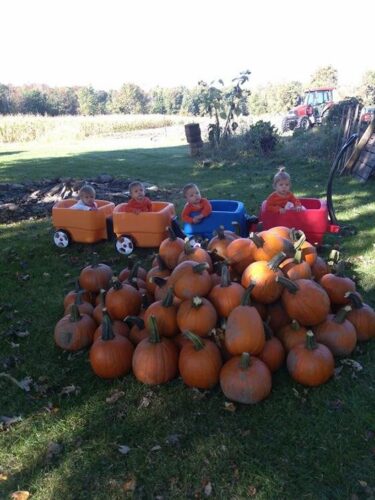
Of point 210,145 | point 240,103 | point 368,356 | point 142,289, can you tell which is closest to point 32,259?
point 142,289

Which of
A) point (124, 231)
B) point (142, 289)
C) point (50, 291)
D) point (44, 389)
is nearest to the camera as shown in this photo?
point (44, 389)

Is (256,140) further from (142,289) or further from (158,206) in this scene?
(142,289)

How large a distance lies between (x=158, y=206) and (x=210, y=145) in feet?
34.4

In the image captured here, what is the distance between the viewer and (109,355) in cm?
333

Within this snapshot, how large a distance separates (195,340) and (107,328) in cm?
72

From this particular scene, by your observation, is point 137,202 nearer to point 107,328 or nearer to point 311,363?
point 107,328

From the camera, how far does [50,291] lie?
511cm

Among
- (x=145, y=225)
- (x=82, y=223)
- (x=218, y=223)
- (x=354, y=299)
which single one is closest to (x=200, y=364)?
(x=354, y=299)

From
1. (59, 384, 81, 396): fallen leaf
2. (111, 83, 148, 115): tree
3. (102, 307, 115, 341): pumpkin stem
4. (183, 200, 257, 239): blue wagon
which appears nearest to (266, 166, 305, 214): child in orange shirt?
(183, 200, 257, 239): blue wagon

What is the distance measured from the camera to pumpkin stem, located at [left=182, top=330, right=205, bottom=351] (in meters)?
3.05

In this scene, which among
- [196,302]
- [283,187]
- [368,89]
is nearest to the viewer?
[196,302]

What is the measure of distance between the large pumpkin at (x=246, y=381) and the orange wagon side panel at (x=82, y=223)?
144 inches

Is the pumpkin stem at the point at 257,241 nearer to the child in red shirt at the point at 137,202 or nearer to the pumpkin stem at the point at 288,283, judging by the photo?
the pumpkin stem at the point at 288,283

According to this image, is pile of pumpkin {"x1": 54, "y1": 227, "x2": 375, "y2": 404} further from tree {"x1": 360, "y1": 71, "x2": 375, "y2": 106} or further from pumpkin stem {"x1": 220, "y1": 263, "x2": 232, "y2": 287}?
tree {"x1": 360, "y1": 71, "x2": 375, "y2": 106}
